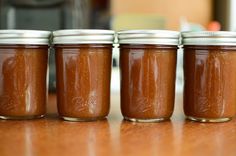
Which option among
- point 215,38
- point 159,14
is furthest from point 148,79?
point 159,14

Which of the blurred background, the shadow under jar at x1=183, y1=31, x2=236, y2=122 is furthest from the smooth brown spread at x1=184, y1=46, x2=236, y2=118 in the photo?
the blurred background

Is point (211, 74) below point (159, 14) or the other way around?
below

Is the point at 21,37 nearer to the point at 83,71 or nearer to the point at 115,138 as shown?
the point at 83,71

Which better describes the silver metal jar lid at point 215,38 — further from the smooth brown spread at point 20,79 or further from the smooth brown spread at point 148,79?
the smooth brown spread at point 20,79

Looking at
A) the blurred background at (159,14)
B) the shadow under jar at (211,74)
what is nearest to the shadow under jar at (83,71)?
the shadow under jar at (211,74)

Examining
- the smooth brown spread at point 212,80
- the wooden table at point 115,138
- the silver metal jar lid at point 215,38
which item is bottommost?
the wooden table at point 115,138

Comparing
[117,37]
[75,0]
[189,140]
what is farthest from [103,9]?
[189,140]

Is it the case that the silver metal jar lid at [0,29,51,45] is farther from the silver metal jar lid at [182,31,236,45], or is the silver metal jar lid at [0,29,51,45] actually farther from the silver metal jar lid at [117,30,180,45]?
the silver metal jar lid at [182,31,236,45]
